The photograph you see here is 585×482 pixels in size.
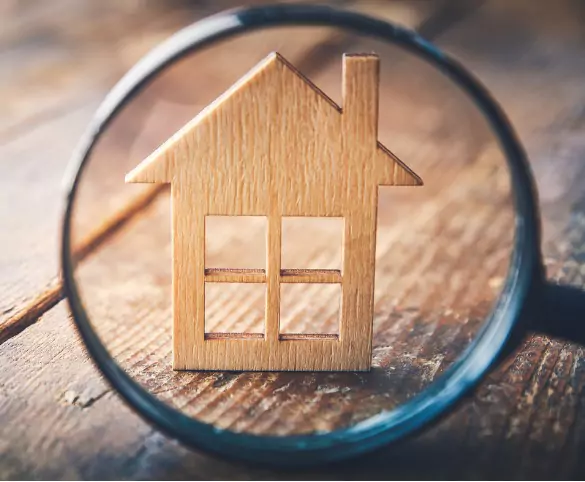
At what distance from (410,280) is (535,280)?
22 cm

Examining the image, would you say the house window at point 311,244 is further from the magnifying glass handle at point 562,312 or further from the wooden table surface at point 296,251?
the magnifying glass handle at point 562,312

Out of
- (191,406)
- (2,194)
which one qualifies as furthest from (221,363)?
(2,194)

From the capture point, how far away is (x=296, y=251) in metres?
0.66

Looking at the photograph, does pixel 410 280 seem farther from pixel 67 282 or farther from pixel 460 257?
pixel 67 282

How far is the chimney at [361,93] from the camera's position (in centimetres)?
42

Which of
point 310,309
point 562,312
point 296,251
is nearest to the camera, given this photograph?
point 562,312

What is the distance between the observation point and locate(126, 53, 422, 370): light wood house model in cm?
42

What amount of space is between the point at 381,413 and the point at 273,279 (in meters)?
0.09

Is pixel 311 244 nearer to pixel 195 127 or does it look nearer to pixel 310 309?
pixel 310 309

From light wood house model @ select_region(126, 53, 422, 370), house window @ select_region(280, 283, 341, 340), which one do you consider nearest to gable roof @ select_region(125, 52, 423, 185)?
light wood house model @ select_region(126, 53, 422, 370)

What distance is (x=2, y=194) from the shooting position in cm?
74

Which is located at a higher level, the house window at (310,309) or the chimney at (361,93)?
the chimney at (361,93)

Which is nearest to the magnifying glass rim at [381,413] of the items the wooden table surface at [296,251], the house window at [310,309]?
the wooden table surface at [296,251]

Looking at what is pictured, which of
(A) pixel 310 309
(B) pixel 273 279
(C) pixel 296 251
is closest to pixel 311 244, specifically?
(C) pixel 296 251
